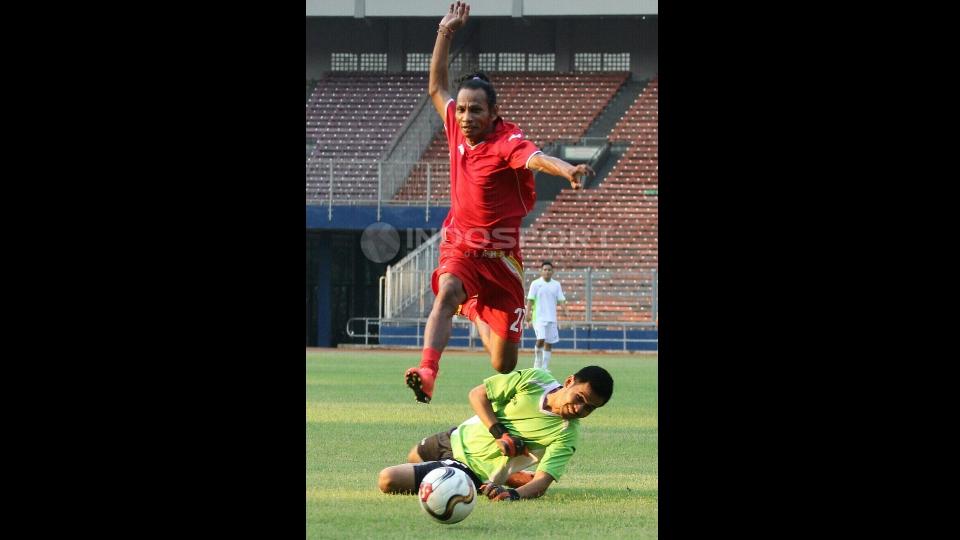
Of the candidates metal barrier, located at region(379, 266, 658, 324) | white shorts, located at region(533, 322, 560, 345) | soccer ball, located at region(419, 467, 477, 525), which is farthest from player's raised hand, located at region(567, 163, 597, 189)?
metal barrier, located at region(379, 266, 658, 324)

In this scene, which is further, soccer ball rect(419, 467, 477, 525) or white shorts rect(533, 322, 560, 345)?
white shorts rect(533, 322, 560, 345)

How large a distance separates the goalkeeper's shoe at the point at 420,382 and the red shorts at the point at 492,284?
1086mm

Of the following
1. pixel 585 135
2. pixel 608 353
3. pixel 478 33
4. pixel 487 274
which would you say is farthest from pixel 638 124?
pixel 487 274

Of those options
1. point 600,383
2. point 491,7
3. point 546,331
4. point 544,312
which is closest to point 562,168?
point 600,383

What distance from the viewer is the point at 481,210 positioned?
8.76 m

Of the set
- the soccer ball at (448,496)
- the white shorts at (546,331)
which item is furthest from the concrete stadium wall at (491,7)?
the soccer ball at (448,496)

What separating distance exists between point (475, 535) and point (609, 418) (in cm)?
728

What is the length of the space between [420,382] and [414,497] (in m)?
0.82

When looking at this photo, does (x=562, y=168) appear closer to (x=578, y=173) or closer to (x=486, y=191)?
(x=578, y=173)

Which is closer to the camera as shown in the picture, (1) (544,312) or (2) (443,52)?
(2) (443,52)

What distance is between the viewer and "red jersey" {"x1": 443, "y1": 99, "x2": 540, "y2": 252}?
8648mm

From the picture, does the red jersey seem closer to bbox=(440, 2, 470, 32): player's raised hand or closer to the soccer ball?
bbox=(440, 2, 470, 32): player's raised hand

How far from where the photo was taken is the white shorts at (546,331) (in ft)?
74.9

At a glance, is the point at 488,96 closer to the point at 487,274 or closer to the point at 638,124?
A: the point at 487,274
